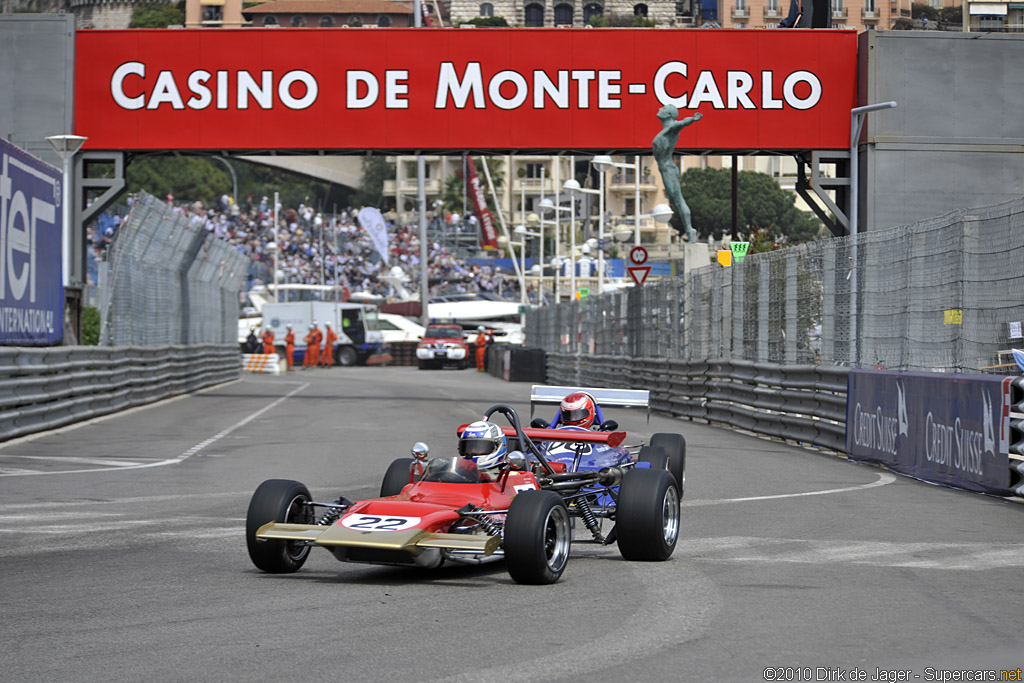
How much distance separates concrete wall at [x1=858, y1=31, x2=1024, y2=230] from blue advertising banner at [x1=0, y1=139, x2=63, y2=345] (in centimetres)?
1480

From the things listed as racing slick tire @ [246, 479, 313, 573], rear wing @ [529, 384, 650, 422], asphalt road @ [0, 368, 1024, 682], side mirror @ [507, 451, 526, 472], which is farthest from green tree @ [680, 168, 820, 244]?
racing slick tire @ [246, 479, 313, 573]

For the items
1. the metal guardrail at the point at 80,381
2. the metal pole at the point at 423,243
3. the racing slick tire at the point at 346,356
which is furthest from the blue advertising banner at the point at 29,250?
the racing slick tire at the point at 346,356

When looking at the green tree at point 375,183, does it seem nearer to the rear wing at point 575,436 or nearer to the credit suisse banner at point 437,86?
the credit suisse banner at point 437,86

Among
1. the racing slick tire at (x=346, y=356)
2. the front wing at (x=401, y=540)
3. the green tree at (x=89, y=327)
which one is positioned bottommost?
the racing slick tire at (x=346, y=356)

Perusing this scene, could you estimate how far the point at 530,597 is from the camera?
22.6 feet

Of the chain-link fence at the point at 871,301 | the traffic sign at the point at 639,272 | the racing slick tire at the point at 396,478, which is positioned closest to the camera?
the racing slick tire at the point at 396,478

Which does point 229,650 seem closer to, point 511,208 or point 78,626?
point 78,626

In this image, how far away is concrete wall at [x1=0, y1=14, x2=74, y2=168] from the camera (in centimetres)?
2666

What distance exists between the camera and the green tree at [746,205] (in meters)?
110

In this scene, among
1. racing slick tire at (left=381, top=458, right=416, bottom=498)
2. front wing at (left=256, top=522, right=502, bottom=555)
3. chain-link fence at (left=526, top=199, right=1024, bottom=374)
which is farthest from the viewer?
chain-link fence at (left=526, top=199, right=1024, bottom=374)

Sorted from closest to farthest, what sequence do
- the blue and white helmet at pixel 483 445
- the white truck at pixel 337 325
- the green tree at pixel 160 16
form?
the blue and white helmet at pixel 483 445
the white truck at pixel 337 325
the green tree at pixel 160 16

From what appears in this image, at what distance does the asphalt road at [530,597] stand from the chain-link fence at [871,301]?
1710mm

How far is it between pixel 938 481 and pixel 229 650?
29.3 ft

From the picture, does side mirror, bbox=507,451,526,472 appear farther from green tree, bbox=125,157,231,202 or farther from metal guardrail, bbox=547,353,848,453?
green tree, bbox=125,157,231,202
